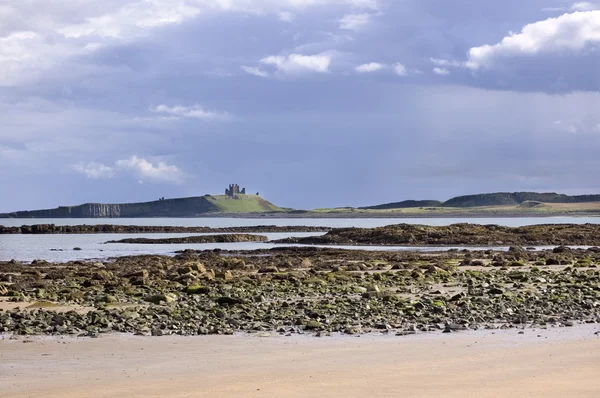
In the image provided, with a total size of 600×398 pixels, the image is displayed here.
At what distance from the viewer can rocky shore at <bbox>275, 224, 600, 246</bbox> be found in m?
61.5

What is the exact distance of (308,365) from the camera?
444 inches

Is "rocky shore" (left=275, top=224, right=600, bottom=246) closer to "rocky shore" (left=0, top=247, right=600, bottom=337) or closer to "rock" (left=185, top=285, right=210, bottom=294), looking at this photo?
"rocky shore" (left=0, top=247, right=600, bottom=337)

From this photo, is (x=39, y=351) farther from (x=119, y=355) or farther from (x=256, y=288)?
(x=256, y=288)

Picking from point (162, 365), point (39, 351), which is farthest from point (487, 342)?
point (39, 351)

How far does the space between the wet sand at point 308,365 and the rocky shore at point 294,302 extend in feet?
3.64

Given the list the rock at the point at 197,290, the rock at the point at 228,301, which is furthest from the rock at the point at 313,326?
the rock at the point at 197,290

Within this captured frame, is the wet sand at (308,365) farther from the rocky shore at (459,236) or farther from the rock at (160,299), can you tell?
the rocky shore at (459,236)

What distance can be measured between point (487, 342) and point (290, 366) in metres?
3.89

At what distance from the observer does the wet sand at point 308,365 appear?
9.58 metres

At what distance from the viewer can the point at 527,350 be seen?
1234 cm

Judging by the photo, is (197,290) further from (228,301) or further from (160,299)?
(228,301)

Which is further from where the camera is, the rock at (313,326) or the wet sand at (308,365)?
the rock at (313,326)

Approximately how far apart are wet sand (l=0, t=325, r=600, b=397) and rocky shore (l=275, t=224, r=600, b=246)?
4797 centimetres

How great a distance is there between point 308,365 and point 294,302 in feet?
24.8
